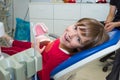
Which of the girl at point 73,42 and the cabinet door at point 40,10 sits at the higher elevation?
the cabinet door at point 40,10

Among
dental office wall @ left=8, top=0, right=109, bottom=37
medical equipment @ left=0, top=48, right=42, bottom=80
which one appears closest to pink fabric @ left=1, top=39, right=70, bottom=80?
medical equipment @ left=0, top=48, right=42, bottom=80

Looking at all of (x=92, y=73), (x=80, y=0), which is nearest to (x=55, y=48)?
(x=92, y=73)

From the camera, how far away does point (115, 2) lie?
299 centimetres

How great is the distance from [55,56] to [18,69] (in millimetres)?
506

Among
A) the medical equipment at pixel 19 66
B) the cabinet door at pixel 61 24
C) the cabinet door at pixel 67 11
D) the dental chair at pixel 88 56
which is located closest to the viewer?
the medical equipment at pixel 19 66

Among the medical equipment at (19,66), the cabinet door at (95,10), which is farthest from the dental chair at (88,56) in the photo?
the cabinet door at (95,10)

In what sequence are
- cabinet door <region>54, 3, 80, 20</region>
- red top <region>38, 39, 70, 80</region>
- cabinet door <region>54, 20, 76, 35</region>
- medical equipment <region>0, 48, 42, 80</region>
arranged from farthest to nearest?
cabinet door <region>54, 20, 76, 35</region>, cabinet door <region>54, 3, 80, 20</region>, red top <region>38, 39, 70, 80</region>, medical equipment <region>0, 48, 42, 80</region>

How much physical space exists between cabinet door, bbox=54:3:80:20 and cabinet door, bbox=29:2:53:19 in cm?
11

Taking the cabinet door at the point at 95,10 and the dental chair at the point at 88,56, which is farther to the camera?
the cabinet door at the point at 95,10

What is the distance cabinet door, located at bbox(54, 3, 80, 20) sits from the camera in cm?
361

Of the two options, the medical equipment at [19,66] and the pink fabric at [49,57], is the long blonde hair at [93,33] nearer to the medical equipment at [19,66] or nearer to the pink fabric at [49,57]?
the pink fabric at [49,57]

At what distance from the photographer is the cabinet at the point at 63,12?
3535 mm

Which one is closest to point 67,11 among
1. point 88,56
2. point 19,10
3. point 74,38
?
point 19,10

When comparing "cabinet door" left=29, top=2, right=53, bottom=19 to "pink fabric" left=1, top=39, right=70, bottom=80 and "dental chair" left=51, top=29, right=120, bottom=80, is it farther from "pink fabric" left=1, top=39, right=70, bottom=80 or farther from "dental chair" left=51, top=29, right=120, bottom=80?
"dental chair" left=51, top=29, right=120, bottom=80
